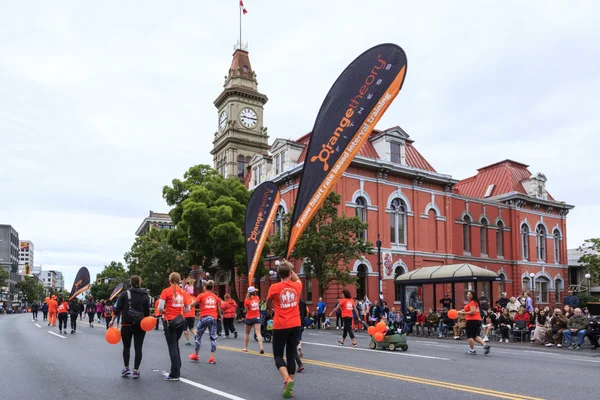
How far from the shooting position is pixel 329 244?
102 ft

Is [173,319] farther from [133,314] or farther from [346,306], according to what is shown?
[346,306]

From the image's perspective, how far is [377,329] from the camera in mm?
15734

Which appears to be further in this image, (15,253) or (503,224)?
(15,253)

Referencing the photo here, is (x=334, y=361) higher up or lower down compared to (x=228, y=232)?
lower down

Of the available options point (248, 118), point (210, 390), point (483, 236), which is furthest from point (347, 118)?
point (248, 118)

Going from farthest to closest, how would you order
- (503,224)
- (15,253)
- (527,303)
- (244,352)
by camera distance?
(15,253) → (503,224) → (527,303) → (244,352)

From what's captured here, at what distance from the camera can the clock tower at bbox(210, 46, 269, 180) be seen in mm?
56625

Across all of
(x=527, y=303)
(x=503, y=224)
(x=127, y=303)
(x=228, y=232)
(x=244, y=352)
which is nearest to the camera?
(x=127, y=303)

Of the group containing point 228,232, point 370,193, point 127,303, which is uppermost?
point 370,193

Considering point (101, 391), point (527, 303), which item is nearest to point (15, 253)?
point (527, 303)

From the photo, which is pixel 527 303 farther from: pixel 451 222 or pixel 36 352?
pixel 36 352

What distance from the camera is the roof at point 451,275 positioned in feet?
79.9

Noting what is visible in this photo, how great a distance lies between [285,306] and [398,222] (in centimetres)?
3312

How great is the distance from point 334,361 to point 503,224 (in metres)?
39.4
